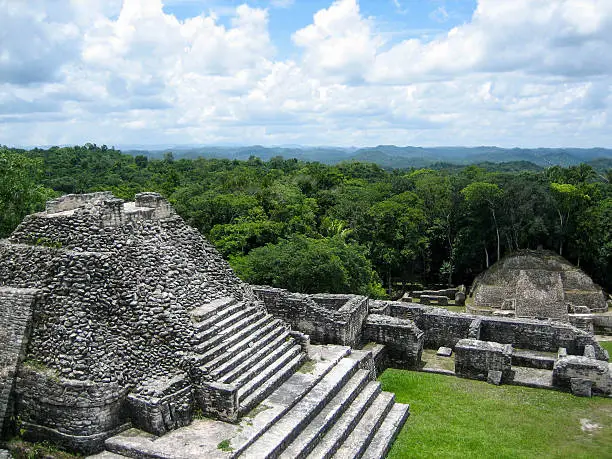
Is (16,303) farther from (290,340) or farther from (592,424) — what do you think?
(592,424)

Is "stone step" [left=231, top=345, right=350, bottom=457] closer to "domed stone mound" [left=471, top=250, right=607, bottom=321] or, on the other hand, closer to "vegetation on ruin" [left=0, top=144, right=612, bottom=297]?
"vegetation on ruin" [left=0, top=144, right=612, bottom=297]

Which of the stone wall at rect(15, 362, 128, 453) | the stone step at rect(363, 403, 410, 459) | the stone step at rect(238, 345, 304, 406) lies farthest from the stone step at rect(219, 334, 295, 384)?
the stone step at rect(363, 403, 410, 459)

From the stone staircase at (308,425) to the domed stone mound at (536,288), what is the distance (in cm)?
1427

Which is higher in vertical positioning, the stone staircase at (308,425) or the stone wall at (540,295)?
the stone staircase at (308,425)

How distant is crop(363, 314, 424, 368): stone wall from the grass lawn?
0.84 metres

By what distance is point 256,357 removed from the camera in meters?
10.7

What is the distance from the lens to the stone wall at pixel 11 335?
30.1 ft

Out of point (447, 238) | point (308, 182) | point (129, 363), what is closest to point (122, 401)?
point (129, 363)

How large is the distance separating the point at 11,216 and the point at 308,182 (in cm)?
2849

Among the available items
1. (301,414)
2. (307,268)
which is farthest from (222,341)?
(307,268)

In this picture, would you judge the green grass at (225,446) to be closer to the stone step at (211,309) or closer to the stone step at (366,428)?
the stone step at (366,428)

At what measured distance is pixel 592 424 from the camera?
11625 mm

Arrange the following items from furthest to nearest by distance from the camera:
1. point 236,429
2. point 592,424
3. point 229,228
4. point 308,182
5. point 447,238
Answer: point 308,182
point 447,238
point 229,228
point 592,424
point 236,429

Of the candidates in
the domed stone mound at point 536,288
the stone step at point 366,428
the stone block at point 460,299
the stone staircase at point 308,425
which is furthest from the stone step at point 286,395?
the stone block at point 460,299
